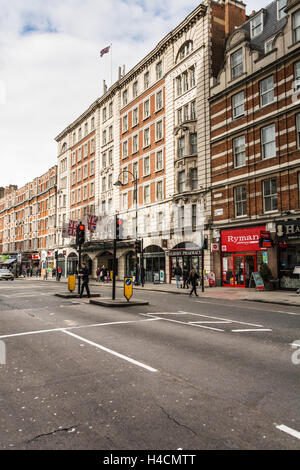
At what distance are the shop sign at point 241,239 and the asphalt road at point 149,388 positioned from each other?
15174 millimetres

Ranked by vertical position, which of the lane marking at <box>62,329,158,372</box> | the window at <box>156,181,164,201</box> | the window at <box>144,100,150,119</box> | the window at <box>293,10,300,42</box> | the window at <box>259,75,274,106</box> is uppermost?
the window at <box>144,100,150,119</box>

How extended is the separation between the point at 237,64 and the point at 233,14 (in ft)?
25.5

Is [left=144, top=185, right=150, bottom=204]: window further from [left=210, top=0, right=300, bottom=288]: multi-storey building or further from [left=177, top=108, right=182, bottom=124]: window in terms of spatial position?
[left=210, top=0, right=300, bottom=288]: multi-storey building

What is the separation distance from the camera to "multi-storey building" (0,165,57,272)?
60312 mm

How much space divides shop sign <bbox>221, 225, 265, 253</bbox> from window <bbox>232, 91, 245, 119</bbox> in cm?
859

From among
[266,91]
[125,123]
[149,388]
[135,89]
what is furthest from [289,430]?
[135,89]

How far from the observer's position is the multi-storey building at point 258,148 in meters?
22.3

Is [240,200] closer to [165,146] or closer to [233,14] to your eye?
[165,146]

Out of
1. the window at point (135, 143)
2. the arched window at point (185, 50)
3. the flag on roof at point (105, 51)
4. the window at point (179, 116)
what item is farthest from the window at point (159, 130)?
the flag on roof at point (105, 51)

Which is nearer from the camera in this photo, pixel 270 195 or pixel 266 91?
pixel 270 195

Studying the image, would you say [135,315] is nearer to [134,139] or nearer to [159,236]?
[159,236]

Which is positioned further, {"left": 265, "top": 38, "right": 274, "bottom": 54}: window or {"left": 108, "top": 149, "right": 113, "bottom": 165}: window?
{"left": 108, "top": 149, "right": 113, "bottom": 165}: window

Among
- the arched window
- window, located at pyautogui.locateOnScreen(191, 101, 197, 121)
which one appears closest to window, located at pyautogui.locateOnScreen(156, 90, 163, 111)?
the arched window

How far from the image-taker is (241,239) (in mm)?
25312
